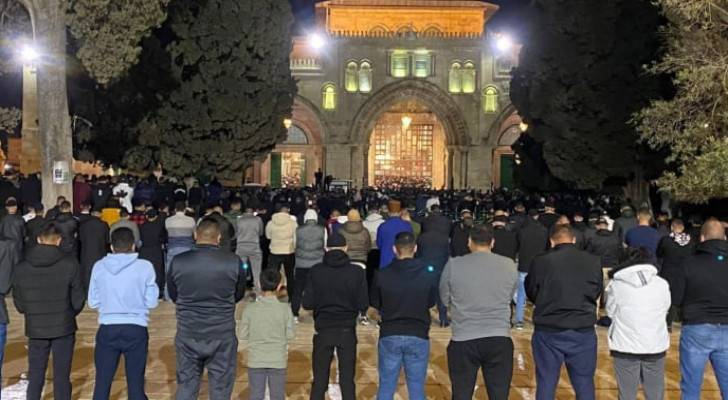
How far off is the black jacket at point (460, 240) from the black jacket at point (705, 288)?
209 inches

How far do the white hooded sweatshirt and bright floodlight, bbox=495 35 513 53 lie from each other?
36210 mm

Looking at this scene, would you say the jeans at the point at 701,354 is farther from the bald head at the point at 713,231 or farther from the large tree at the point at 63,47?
the large tree at the point at 63,47

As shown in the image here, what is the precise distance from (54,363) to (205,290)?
1.57 meters

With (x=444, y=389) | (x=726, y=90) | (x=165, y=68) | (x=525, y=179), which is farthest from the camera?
(x=525, y=179)

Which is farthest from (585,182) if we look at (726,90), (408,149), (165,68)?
(408,149)

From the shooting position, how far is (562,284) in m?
5.91

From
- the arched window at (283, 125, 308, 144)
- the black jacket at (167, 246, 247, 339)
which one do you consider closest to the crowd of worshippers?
the black jacket at (167, 246, 247, 339)

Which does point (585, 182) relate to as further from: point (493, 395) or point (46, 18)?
point (493, 395)

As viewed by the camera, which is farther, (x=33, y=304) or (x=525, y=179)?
(x=525, y=179)

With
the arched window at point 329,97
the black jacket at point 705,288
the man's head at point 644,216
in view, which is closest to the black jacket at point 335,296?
the black jacket at point 705,288

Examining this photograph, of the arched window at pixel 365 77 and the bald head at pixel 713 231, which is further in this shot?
the arched window at pixel 365 77

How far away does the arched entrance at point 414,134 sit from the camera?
41.7m

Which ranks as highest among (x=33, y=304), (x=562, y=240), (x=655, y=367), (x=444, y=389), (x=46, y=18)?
(x=46, y=18)

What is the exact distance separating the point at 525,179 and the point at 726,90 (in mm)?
18467
